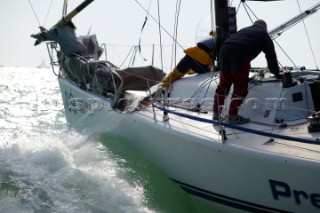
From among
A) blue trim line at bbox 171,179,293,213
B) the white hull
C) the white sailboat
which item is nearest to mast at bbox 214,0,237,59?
the white sailboat

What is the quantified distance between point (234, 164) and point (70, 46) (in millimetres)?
4701

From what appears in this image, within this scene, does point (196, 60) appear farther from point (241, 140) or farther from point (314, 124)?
point (314, 124)

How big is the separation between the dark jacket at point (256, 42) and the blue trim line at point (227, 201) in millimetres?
1410

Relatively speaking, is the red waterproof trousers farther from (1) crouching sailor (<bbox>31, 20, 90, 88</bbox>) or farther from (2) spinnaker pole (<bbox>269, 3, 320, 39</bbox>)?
(1) crouching sailor (<bbox>31, 20, 90, 88</bbox>)

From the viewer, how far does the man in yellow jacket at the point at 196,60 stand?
5.87 m

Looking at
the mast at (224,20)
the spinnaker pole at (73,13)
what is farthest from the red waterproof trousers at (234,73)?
the spinnaker pole at (73,13)

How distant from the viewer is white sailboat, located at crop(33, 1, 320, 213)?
11.5ft

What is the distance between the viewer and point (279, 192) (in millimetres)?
3537

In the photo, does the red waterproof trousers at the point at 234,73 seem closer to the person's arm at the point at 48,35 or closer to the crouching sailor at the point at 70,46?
the crouching sailor at the point at 70,46

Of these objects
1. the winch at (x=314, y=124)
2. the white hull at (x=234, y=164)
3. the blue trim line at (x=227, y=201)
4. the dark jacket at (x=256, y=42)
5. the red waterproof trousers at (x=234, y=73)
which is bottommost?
the blue trim line at (x=227, y=201)

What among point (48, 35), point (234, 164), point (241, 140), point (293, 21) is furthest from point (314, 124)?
point (48, 35)

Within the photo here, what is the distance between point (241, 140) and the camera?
393 cm

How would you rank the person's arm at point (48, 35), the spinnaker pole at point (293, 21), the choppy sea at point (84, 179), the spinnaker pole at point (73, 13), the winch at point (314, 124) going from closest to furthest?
the winch at point (314, 124) < the choppy sea at point (84, 179) < the spinnaker pole at point (293, 21) < the spinnaker pole at point (73, 13) < the person's arm at point (48, 35)

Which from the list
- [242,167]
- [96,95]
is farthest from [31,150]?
[242,167]
